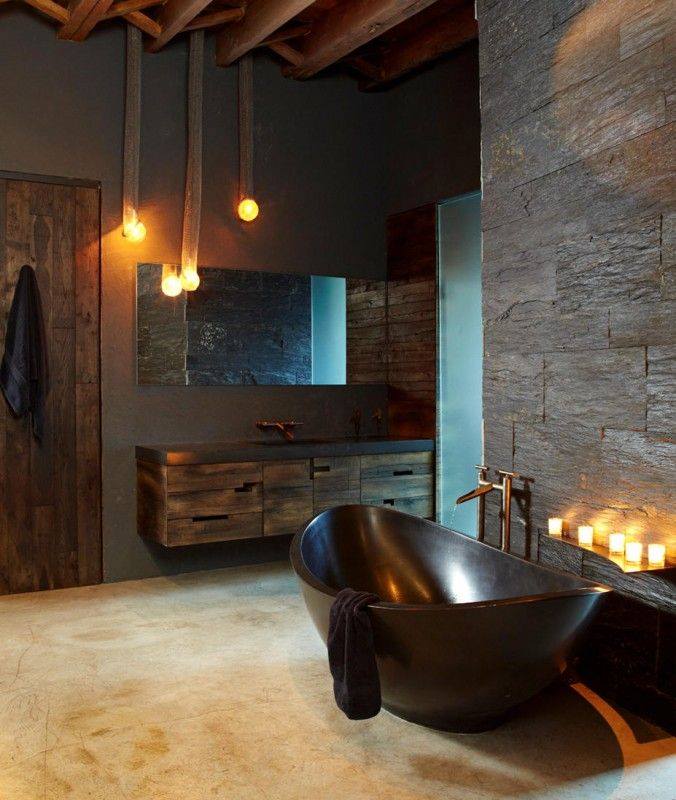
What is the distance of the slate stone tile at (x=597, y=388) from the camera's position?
2.77 meters

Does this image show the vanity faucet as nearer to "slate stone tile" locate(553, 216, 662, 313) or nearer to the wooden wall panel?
the wooden wall panel

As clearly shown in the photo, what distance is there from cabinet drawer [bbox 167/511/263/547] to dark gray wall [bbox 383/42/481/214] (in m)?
2.29

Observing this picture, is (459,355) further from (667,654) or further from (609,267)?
(667,654)

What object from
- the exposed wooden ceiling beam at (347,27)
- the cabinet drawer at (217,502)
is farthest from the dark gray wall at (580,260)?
the cabinet drawer at (217,502)

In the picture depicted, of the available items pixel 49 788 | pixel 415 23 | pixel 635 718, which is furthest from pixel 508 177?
pixel 49 788

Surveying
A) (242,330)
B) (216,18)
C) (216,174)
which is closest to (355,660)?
(242,330)

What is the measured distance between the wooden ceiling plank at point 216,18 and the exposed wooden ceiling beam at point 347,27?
0.47 metres

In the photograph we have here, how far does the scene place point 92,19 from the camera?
13.5 ft

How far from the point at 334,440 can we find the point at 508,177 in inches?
84.0

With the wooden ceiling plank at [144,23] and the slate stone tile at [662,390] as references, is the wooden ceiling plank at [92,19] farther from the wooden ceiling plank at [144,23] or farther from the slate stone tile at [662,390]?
the slate stone tile at [662,390]

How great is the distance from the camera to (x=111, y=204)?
4.52m

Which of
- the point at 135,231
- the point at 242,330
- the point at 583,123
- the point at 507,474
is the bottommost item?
the point at 507,474

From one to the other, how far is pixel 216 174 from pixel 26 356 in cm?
160

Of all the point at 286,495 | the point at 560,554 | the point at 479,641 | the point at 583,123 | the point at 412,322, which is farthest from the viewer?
the point at 412,322
